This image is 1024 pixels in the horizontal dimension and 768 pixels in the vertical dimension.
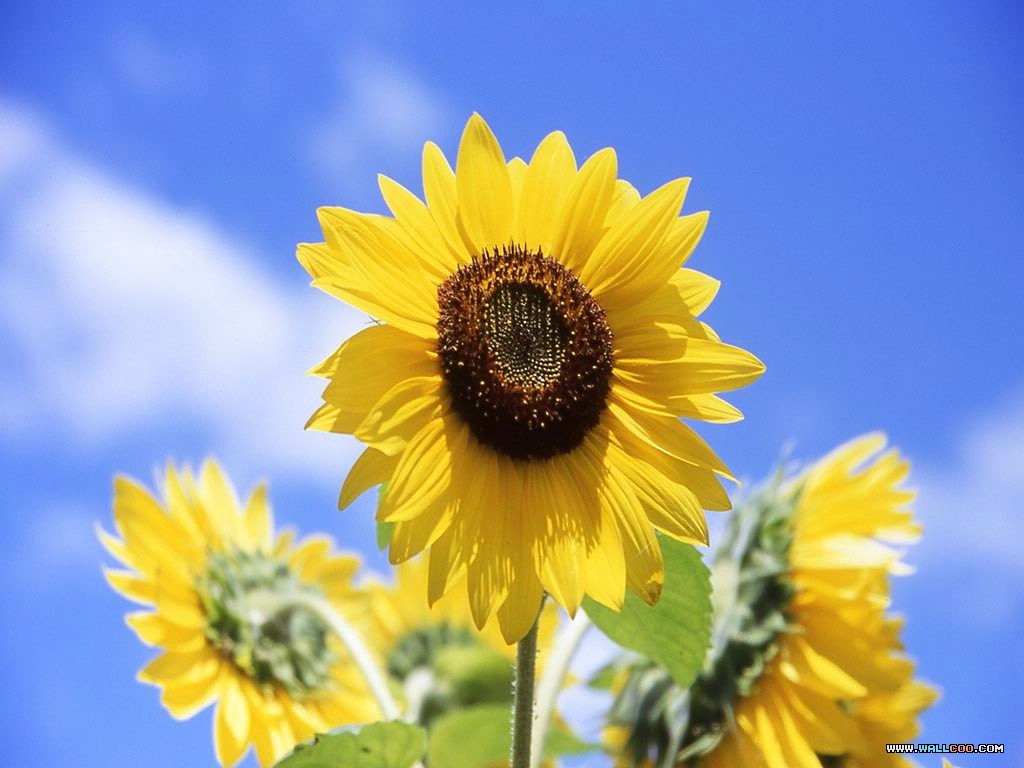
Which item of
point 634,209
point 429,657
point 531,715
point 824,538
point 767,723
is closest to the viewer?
point 531,715

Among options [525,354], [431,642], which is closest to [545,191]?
[525,354]

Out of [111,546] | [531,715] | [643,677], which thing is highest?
[111,546]

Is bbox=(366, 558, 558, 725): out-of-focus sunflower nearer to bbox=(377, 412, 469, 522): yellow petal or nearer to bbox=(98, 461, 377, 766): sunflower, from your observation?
bbox=(98, 461, 377, 766): sunflower

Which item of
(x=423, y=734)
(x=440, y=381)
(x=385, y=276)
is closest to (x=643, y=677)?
(x=423, y=734)

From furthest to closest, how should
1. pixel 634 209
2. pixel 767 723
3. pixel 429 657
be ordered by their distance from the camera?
pixel 429 657 → pixel 767 723 → pixel 634 209

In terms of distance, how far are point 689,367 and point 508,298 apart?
37 cm

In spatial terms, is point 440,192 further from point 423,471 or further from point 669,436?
point 669,436

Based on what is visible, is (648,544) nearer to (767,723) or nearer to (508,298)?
(508,298)

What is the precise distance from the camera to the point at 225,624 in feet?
10.4

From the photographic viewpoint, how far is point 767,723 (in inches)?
113

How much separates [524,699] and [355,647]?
1.17 m

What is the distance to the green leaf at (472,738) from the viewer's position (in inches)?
111

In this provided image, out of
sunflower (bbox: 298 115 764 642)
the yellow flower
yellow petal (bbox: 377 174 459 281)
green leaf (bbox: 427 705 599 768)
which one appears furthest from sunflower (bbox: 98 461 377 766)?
yellow petal (bbox: 377 174 459 281)

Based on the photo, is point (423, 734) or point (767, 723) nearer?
point (423, 734)
